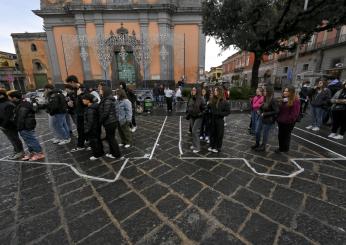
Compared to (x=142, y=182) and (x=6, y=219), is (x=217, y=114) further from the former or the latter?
(x=6, y=219)

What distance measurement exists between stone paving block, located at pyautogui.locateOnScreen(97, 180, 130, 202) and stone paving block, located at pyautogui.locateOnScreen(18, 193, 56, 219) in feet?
2.14

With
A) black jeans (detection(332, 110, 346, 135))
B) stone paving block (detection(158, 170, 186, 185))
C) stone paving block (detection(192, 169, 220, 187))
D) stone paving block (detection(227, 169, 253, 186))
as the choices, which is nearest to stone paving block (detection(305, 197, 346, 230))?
stone paving block (detection(227, 169, 253, 186))

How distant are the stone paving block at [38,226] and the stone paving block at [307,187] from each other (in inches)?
136

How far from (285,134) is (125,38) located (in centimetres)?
1571

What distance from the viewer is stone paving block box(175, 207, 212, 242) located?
1.97 metres

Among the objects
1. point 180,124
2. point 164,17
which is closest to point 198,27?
point 164,17

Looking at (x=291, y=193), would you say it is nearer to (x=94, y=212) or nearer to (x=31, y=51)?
(x=94, y=212)

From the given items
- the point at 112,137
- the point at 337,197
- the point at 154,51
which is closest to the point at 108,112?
the point at 112,137

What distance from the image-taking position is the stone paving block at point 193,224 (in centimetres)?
197

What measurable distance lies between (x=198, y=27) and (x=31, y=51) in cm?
2580

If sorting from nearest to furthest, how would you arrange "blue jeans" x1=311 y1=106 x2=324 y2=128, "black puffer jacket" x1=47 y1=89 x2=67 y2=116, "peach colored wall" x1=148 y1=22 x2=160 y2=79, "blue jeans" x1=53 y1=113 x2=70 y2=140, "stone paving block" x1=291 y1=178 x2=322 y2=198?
"stone paving block" x1=291 y1=178 x2=322 y2=198
"black puffer jacket" x1=47 y1=89 x2=67 y2=116
"blue jeans" x1=53 y1=113 x2=70 y2=140
"blue jeans" x1=311 y1=106 x2=324 y2=128
"peach colored wall" x1=148 y1=22 x2=160 y2=79

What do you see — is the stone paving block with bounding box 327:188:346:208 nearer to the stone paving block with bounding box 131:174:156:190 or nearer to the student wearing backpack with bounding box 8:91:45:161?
the stone paving block with bounding box 131:174:156:190

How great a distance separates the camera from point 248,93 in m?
9.76

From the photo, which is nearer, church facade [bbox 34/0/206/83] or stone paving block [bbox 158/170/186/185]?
stone paving block [bbox 158/170/186/185]
